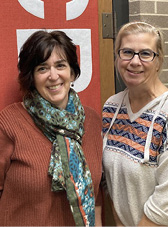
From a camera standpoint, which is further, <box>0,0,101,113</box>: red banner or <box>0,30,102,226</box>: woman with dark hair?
<box>0,0,101,113</box>: red banner

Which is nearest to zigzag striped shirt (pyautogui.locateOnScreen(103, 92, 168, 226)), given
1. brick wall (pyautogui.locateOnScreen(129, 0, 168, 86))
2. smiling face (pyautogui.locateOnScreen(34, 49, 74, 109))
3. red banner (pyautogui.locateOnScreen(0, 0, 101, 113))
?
smiling face (pyautogui.locateOnScreen(34, 49, 74, 109))

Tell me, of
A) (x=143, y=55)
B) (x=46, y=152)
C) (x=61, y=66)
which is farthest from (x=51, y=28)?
(x=46, y=152)

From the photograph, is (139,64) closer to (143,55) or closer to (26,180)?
(143,55)

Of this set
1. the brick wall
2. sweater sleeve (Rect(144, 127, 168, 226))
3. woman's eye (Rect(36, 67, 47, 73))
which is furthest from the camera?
the brick wall

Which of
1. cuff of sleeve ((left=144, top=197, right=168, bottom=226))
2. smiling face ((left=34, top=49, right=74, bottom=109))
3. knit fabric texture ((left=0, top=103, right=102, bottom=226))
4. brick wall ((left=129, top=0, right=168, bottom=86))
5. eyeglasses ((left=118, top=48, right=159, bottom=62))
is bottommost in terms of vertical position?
cuff of sleeve ((left=144, top=197, right=168, bottom=226))

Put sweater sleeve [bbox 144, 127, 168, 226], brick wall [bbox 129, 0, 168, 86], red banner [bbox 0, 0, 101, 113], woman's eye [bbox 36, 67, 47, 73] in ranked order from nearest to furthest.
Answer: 1. sweater sleeve [bbox 144, 127, 168, 226]
2. woman's eye [bbox 36, 67, 47, 73]
3. red banner [bbox 0, 0, 101, 113]
4. brick wall [bbox 129, 0, 168, 86]

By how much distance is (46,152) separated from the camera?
5.86ft

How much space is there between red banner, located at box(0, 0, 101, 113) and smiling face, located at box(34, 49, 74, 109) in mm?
387

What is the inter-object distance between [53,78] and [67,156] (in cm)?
41

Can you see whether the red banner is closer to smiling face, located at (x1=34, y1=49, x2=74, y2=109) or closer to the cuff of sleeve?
smiling face, located at (x1=34, y1=49, x2=74, y2=109)

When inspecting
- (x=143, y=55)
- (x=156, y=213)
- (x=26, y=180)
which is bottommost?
(x=156, y=213)

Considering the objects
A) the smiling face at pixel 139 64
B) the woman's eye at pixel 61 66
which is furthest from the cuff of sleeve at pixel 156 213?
the woman's eye at pixel 61 66

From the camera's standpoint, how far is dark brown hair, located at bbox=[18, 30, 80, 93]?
1784mm

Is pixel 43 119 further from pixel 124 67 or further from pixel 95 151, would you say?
pixel 124 67
